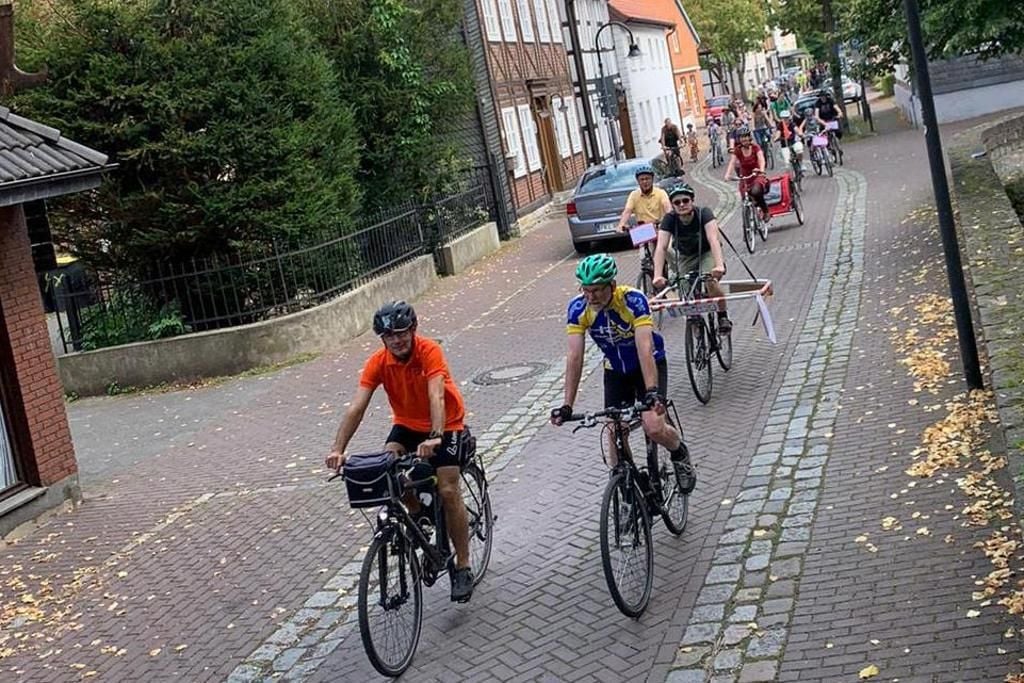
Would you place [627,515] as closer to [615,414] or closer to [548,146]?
[615,414]

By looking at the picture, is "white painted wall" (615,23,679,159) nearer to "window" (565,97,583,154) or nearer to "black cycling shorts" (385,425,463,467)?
"window" (565,97,583,154)

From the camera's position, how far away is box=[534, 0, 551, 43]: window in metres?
40.2

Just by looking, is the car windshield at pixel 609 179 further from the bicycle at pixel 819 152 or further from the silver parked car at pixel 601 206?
the bicycle at pixel 819 152

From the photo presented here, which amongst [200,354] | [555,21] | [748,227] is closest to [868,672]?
[200,354]

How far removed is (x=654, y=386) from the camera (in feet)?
22.2

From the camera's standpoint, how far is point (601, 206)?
23734 millimetres

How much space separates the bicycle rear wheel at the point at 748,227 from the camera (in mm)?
19344

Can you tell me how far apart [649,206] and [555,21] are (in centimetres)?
2912

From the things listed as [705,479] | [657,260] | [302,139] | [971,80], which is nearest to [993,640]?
[705,479]

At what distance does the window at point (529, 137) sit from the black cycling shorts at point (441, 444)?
28.6 meters

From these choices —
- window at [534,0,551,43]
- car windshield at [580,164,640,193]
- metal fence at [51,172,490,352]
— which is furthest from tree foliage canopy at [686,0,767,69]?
metal fence at [51,172,490,352]

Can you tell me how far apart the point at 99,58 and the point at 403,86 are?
9620mm

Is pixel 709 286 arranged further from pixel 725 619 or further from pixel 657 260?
pixel 725 619

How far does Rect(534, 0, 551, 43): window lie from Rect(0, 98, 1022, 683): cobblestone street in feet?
86.6
